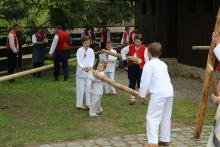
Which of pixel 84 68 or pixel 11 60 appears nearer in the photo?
pixel 84 68

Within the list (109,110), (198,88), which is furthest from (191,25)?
(109,110)

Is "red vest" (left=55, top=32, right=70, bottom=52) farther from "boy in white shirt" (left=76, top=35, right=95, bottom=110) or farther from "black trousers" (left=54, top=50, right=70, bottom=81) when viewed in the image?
"boy in white shirt" (left=76, top=35, right=95, bottom=110)

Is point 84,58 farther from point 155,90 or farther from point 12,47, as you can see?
point 12,47

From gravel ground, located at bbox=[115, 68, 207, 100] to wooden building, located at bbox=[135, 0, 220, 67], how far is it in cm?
75

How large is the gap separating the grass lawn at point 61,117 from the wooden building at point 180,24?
420 centimetres

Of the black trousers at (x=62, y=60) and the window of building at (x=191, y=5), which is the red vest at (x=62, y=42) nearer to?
the black trousers at (x=62, y=60)

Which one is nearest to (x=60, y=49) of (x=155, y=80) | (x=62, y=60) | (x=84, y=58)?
(x=62, y=60)

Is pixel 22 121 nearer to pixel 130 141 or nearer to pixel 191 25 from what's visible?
pixel 130 141

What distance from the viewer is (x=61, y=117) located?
11.1 meters

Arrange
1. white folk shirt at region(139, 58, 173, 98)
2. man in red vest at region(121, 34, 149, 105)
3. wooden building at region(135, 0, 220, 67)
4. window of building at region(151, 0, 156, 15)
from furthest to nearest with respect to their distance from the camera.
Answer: window of building at region(151, 0, 156, 15), wooden building at region(135, 0, 220, 67), man in red vest at region(121, 34, 149, 105), white folk shirt at region(139, 58, 173, 98)

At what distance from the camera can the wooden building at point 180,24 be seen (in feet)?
55.7

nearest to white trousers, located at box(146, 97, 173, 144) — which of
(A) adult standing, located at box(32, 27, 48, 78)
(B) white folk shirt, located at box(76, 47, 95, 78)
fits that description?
(B) white folk shirt, located at box(76, 47, 95, 78)

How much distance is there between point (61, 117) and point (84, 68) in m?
1.22

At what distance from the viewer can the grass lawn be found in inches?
369
